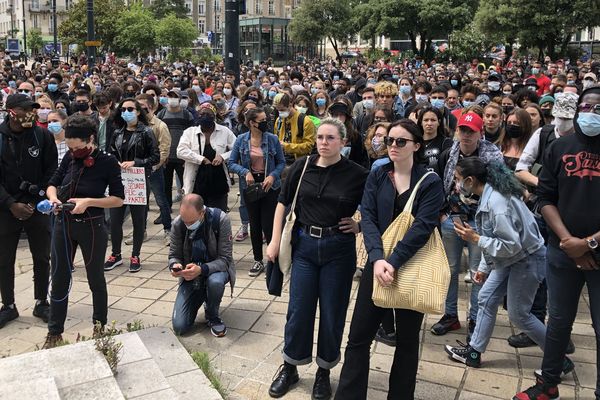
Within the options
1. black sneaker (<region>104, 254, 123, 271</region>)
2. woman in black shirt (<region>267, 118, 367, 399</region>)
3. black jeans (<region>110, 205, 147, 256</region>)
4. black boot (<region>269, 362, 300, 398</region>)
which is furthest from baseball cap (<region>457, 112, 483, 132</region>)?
black sneaker (<region>104, 254, 123, 271</region>)

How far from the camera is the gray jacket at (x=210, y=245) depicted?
17.2 ft

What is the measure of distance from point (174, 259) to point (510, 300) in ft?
9.33

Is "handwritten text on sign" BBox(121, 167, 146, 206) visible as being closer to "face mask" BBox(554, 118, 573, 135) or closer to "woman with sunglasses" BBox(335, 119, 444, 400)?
"woman with sunglasses" BBox(335, 119, 444, 400)

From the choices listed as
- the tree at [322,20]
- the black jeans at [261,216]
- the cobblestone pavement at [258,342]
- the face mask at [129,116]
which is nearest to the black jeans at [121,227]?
the cobblestone pavement at [258,342]

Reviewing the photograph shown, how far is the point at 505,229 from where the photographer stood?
3977mm

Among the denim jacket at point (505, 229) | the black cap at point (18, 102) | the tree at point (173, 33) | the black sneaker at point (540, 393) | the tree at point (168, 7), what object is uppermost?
the tree at point (168, 7)

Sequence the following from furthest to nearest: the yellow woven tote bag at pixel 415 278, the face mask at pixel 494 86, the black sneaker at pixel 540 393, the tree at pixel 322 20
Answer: the tree at pixel 322 20
the face mask at pixel 494 86
the black sneaker at pixel 540 393
the yellow woven tote bag at pixel 415 278

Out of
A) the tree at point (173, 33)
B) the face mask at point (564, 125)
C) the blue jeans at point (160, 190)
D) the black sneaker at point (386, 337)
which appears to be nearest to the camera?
the face mask at point (564, 125)

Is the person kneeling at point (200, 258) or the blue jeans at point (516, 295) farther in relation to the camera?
the person kneeling at point (200, 258)

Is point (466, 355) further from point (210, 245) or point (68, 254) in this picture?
point (68, 254)

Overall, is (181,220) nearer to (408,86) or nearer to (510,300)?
(510,300)

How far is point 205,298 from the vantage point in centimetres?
536

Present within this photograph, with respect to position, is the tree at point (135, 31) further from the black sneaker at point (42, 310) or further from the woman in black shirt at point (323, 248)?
the woman in black shirt at point (323, 248)

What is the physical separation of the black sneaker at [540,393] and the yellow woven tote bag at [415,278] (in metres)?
1.04
